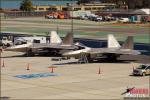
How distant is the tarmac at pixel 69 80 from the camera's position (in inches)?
1545

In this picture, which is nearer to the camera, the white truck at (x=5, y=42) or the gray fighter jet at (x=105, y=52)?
the gray fighter jet at (x=105, y=52)

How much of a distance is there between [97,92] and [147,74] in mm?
10906

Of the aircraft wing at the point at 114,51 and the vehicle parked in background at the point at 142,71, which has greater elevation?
the aircraft wing at the point at 114,51

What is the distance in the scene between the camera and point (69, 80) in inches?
1837

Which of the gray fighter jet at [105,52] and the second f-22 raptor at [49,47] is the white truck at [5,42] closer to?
the second f-22 raptor at [49,47]

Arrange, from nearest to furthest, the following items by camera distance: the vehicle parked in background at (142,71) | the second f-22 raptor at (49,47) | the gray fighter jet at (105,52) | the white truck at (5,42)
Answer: the vehicle parked in background at (142,71)
the gray fighter jet at (105,52)
the second f-22 raptor at (49,47)
the white truck at (5,42)

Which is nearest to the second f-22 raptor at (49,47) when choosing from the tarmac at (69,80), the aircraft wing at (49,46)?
the aircraft wing at (49,46)

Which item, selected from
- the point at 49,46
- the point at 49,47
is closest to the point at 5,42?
the point at 49,46

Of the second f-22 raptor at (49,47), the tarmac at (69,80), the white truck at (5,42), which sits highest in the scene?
the second f-22 raptor at (49,47)

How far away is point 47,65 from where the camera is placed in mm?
58719

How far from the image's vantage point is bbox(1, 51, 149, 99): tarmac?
39250mm

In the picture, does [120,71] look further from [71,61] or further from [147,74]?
[71,61]

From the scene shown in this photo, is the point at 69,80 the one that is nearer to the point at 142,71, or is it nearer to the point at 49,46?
the point at 142,71

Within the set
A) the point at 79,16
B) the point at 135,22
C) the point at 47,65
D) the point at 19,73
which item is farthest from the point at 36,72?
the point at 79,16
